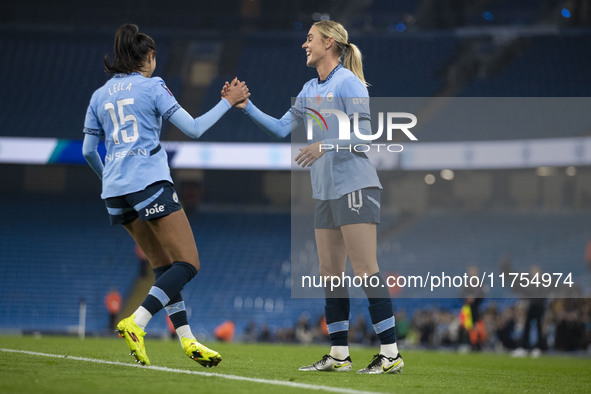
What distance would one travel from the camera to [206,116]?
14.9ft

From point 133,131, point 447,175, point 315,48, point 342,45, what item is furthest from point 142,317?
point 447,175

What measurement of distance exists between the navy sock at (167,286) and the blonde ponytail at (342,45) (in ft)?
5.54

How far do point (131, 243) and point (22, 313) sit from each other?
14.7 feet

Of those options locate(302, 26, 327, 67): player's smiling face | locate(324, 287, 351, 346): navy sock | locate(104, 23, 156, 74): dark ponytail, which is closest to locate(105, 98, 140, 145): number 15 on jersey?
locate(104, 23, 156, 74): dark ponytail

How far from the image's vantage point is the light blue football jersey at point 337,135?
4.77 metres

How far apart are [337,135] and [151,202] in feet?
4.12

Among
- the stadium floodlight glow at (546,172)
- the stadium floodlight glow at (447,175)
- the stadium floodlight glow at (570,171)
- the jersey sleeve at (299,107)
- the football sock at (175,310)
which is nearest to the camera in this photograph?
the football sock at (175,310)

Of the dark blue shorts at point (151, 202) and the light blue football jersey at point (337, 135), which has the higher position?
the light blue football jersey at point (337, 135)

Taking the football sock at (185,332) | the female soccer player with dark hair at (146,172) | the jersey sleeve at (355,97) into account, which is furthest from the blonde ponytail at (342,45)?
the football sock at (185,332)

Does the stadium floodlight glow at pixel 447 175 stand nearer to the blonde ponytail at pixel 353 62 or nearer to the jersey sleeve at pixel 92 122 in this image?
the blonde ponytail at pixel 353 62

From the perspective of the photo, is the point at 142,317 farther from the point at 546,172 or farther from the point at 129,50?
the point at 546,172

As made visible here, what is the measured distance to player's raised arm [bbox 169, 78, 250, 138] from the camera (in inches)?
174

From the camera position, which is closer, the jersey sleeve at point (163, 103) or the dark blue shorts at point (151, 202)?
the dark blue shorts at point (151, 202)

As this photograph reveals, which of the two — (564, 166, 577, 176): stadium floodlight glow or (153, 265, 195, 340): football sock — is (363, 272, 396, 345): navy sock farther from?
(564, 166, 577, 176): stadium floodlight glow
